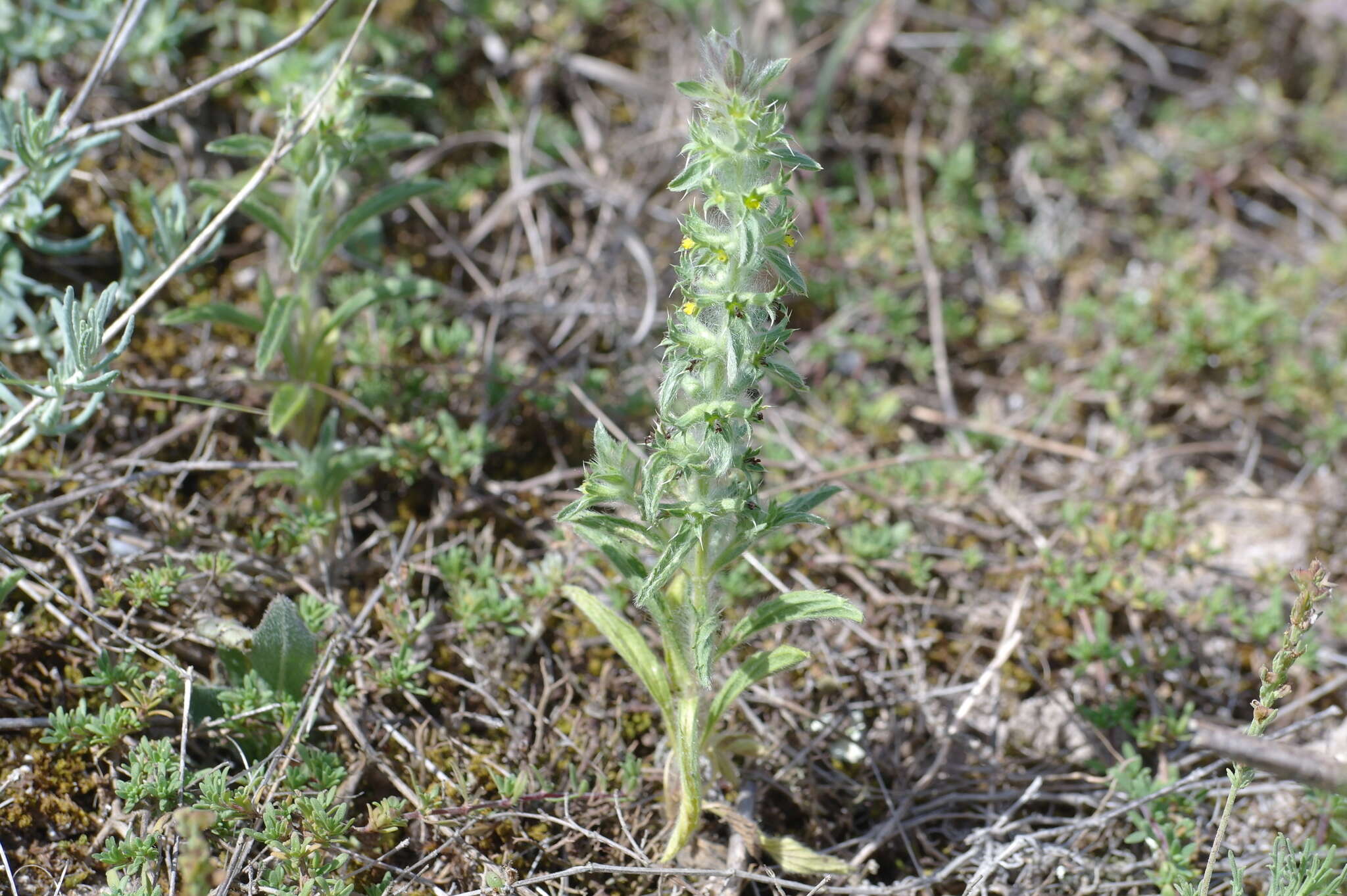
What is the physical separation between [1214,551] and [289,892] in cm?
357

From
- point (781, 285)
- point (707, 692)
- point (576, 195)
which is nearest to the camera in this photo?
point (781, 285)

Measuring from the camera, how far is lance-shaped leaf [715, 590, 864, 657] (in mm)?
2836

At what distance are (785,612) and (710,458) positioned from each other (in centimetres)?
58

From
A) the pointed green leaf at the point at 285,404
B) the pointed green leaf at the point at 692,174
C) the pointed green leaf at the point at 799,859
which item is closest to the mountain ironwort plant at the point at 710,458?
the pointed green leaf at the point at 692,174

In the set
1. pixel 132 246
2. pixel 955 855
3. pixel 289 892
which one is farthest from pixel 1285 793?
pixel 132 246

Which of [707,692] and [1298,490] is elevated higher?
[707,692]

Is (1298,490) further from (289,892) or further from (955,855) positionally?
(289,892)

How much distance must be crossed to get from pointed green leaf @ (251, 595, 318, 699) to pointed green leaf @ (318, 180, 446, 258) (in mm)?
1315

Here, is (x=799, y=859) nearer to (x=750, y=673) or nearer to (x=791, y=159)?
(x=750, y=673)

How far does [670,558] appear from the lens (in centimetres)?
268

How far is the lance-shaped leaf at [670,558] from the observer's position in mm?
2662

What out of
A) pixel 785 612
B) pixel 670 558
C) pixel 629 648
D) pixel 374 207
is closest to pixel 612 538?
pixel 670 558

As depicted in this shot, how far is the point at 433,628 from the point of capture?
3627 mm

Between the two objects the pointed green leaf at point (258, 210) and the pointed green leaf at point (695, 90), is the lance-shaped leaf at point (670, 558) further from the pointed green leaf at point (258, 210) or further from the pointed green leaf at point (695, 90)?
the pointed green leaf at point (258, 210)
